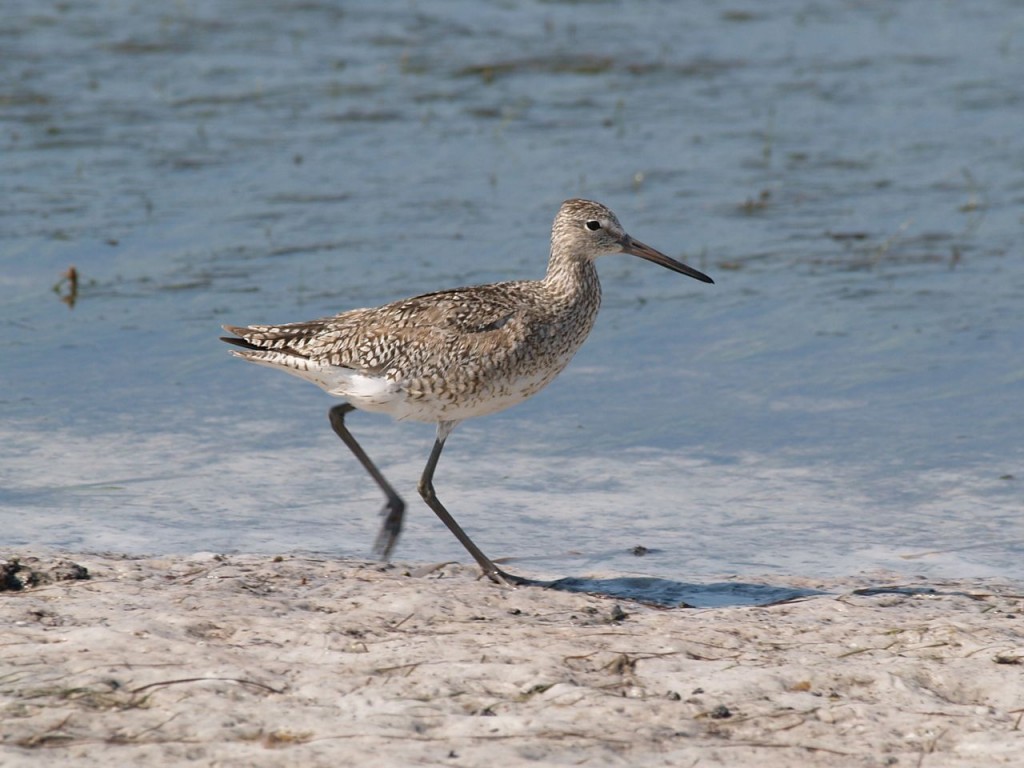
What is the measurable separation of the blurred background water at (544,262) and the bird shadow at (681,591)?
0.69ft

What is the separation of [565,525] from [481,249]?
416 cm

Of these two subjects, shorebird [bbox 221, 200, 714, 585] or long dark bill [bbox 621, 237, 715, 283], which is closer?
shorebird [bbox 221, 200, 714, 585]

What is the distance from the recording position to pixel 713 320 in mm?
10016

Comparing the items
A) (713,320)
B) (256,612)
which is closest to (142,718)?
(256,612)

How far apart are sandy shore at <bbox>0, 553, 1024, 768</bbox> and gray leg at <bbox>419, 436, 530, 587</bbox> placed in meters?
0.22

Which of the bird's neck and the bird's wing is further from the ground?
the bird's neck

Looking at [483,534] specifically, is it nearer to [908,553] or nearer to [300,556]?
[300,556]

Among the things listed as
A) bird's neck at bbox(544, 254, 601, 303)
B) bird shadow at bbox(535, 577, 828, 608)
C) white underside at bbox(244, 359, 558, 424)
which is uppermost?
bird's neck at bbox(544, 254, 601, 303)

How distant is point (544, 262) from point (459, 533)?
175 inches

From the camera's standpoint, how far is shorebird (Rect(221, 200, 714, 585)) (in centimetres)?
657

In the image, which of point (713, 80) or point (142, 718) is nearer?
point (142, 718)

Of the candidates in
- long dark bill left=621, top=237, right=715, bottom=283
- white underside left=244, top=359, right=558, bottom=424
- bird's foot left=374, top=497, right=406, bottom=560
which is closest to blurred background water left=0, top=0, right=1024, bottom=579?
bird's foot left=374, top=497, right=406, bottom=560

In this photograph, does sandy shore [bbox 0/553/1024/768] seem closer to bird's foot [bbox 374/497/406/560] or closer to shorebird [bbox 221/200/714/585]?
bird's foot [bbox 374/497/406/560]

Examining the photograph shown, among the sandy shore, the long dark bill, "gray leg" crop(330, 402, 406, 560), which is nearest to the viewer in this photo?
the sandy shore
